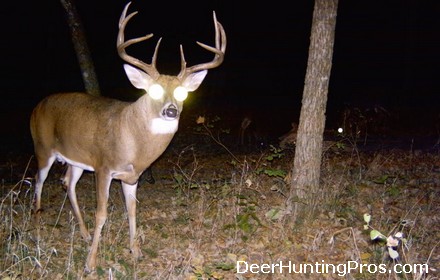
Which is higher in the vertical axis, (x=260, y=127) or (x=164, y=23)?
(x=164, y=23)

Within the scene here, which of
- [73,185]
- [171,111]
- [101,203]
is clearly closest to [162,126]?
[171,111]

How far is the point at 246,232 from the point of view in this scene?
544cm

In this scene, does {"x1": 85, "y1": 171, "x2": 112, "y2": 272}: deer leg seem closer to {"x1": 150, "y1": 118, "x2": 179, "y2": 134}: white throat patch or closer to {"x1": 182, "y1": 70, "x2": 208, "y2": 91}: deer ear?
{"x1": 150, "y1": 118, "x2": 179, "y2": 134}: white throat patch

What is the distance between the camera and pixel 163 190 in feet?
26.0

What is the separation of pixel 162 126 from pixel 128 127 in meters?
0.45

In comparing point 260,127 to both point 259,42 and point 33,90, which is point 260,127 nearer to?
point 33,90

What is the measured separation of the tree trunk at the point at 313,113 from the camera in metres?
5.51

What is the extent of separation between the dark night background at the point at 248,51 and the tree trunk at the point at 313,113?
15090 mm

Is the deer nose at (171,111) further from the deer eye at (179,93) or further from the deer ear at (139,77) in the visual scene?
the deer ear at (139,77)

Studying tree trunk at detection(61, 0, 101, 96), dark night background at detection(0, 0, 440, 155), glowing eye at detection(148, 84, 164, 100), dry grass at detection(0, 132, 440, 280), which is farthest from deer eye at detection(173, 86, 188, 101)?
dark night background at detection(0, 0, 440, 155)

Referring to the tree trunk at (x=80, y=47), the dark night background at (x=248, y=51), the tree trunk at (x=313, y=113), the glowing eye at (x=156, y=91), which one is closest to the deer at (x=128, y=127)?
the glowing eye at (x=156, y=91)

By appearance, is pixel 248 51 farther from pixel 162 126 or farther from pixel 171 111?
pixel 171 111

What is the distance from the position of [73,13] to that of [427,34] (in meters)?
25.8

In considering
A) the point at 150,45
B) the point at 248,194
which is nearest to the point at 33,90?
the point at 150,45
